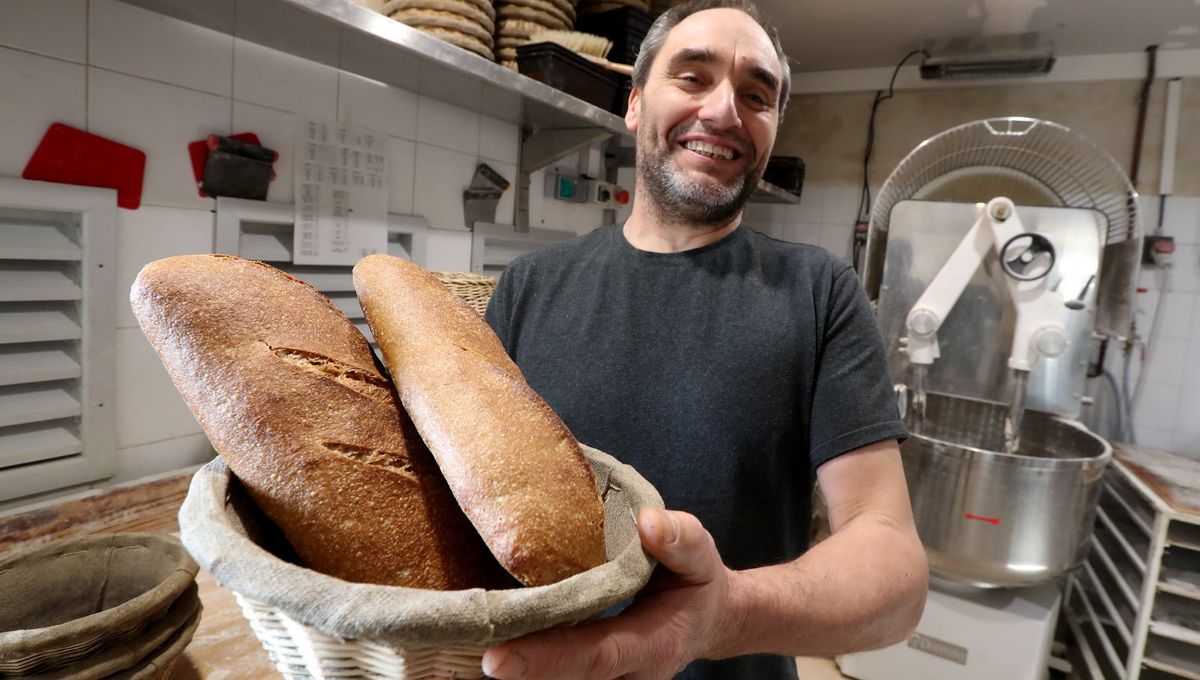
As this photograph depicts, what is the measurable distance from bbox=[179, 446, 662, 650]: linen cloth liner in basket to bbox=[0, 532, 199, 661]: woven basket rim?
27cm

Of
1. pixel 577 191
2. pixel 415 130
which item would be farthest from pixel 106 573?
pixel 577 191

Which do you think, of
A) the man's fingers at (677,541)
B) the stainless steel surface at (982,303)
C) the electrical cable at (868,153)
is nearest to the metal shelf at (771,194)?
the electrical cable at (868,153)

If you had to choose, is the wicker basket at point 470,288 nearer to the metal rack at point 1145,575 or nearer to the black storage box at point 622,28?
the black storage box at point 622,28

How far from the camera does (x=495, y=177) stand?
188 centimetres

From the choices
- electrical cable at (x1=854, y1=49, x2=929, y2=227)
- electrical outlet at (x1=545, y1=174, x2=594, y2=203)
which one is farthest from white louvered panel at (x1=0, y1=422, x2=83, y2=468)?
electrical cable at (x1=854, y1=49, x2=929, y2=227)

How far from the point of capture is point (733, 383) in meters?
0.86

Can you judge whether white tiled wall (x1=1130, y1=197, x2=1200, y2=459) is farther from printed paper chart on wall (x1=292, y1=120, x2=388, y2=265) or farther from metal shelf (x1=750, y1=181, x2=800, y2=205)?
printed paper chart on wall (x1=292, y1=120, x2=388, y2=265)

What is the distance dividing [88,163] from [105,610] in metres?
0.75

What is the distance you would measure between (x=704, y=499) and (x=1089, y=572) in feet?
6.04

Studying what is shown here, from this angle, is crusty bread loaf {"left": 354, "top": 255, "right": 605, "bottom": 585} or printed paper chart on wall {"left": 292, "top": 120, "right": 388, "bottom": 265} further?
printed paper chart on wall {"left": 292, "top": 120, "right": 388, "bottom": 265}

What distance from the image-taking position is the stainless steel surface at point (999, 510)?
1.50 metres

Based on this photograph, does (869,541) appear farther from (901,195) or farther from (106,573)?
(901,195)

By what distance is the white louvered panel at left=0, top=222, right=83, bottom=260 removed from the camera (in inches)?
37.9

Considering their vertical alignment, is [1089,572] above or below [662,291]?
below
